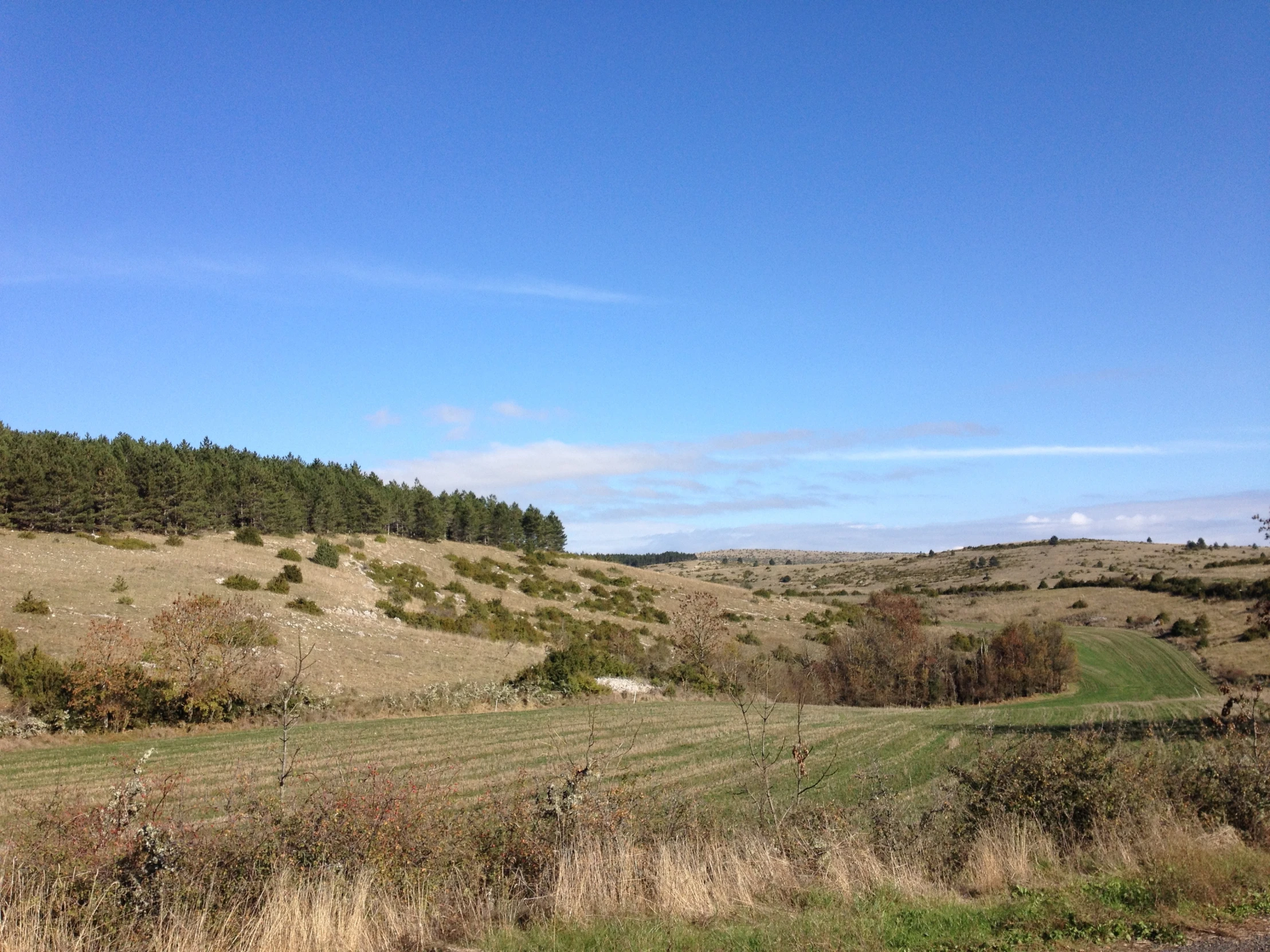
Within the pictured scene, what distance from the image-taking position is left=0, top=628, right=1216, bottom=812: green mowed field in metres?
18.8

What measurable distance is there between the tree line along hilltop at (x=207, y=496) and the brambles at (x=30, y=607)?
2206 centimetres

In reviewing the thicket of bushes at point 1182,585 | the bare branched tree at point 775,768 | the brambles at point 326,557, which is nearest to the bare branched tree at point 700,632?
the bare branched tree at point 775,768

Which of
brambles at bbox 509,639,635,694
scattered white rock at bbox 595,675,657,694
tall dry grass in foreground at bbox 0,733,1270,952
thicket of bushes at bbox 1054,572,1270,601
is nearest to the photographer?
tall dry grass in foreground at bbox 0,733,1270,952

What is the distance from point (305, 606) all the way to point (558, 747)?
111 ft

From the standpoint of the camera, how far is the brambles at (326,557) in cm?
6494

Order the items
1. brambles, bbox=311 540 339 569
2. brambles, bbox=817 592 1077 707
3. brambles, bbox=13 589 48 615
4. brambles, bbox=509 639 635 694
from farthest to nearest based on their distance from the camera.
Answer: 1. brambles, bbox=311 540 339 569
2. brambles, bbox=817 592 1077 707
3. brambles, bbox=509 639 635 694
4. brambles, bbox=13 589 48 615

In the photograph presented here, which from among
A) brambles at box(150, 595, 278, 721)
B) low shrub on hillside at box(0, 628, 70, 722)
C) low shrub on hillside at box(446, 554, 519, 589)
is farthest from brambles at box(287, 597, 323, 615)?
low shrub on hillside at box(446, 554, 519, 589)

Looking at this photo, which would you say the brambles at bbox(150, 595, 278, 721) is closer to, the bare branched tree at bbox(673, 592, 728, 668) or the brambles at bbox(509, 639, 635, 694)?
the brambles at bbox(509, 639, 635, 694)

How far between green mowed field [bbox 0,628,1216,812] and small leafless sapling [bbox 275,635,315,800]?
0.52 m

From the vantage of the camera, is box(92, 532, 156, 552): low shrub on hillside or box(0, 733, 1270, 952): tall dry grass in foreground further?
box(92, 532, 156, 552): low shrub on hillside

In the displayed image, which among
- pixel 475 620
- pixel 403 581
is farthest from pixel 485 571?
pixel 475 620

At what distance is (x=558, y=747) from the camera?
68.5 ft

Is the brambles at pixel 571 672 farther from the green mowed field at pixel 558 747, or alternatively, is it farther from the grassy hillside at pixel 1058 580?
the grassy hillside at pixel 1058 580

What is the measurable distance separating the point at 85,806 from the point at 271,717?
26.0 m
